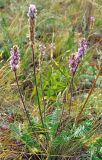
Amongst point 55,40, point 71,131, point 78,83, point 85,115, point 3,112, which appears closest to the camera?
point 71,131

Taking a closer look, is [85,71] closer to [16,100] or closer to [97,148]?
[16,100]

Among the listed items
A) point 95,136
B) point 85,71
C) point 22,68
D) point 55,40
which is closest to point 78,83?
point 85,71

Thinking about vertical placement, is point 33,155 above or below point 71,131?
below

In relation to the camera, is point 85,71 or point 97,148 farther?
point 85,71

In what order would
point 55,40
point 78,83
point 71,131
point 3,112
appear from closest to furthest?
point 71,131 < point 3,112 < point 78,83 < point 55,40

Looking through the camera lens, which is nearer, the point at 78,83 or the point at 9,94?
the point at 9,94

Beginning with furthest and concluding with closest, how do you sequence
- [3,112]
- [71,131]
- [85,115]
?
[3,112] → [85,115] → [71,131]

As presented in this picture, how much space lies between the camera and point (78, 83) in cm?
316

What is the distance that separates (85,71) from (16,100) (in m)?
0.73

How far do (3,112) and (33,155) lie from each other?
0.45 m

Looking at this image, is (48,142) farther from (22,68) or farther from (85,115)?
(22,68)

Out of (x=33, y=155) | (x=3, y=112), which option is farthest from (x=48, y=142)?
(x=3, y=112)

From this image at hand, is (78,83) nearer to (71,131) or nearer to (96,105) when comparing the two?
(96,105)

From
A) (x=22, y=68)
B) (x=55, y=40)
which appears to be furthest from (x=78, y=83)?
(x=55, y=40)
